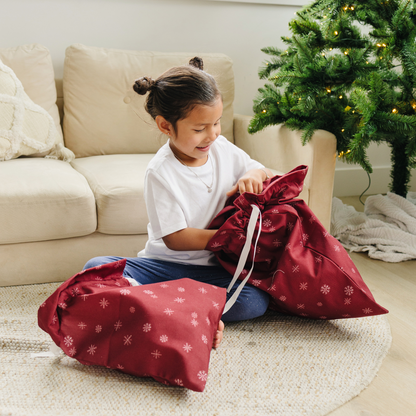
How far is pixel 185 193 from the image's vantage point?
3.54 feet

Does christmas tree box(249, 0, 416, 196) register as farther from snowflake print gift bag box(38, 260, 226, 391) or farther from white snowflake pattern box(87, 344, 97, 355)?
white snowflake pattern box(87, 344, 97, 355)

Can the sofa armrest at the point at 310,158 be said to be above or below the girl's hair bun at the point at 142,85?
below

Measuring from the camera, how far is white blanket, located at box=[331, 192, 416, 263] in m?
1.55

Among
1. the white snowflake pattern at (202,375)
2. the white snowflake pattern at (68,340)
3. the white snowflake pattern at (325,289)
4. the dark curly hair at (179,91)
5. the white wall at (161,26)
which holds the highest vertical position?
the white wall at (161,26)

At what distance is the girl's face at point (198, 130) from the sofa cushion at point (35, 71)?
84 cm

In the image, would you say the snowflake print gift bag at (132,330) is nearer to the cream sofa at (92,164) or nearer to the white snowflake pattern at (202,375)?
the white snowflake pattern at (202,375)

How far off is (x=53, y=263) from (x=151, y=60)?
1.00 m

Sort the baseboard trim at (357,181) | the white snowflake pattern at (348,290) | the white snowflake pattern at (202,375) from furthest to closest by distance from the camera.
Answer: the baseboard trim at (357,181), the white snowflake pattern at (348,290), the white snowflake pattern at (202,375)

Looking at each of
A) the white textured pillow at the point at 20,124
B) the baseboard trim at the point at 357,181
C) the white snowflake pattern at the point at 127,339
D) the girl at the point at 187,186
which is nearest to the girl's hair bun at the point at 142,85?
the girl at the point at 187,186

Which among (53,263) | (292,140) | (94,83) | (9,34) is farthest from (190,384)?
(9,34)

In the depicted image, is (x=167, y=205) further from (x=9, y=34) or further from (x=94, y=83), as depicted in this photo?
(x=9, y=34)

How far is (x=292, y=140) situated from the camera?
149cm

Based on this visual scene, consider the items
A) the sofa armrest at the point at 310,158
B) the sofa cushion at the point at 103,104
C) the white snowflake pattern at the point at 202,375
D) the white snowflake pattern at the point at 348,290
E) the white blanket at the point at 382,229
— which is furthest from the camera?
the sofa cushion at the point at 103,104

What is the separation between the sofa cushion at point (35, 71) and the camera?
164 cm
